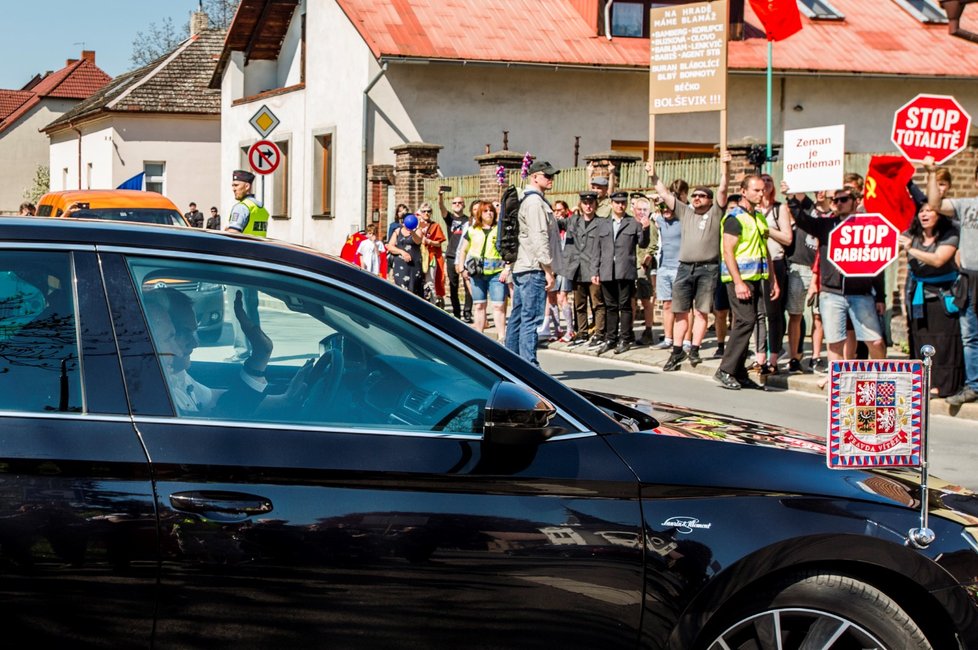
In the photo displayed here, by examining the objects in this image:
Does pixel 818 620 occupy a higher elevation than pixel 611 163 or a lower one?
lower

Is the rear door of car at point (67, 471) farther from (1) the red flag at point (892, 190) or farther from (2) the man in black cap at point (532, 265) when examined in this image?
(1) the red flag at point (892, 190)

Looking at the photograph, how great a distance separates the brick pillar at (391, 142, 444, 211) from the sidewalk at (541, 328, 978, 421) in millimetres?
10124

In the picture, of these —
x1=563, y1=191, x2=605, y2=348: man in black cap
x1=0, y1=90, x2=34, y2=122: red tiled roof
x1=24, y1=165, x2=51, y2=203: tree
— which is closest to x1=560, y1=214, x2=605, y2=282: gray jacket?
x1=563, y1=191, x2=605, y2=348: man in black cap

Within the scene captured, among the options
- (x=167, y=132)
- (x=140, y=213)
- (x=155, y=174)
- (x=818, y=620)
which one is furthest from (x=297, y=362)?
(x=155, y=174)

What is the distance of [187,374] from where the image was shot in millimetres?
3389

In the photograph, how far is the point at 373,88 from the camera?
29250 mm

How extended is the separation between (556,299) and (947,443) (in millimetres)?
9737

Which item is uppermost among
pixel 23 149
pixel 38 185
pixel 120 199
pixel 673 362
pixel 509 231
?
pixel 23 149

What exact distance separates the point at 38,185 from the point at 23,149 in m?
4.30

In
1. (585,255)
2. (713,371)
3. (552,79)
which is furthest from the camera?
(552,79)

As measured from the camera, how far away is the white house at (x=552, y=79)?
29.5 meters

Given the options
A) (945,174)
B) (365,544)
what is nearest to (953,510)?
(365,544)

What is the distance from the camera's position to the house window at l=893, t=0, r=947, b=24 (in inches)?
1277

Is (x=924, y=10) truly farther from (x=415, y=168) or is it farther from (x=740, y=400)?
(x=740, y=400)
